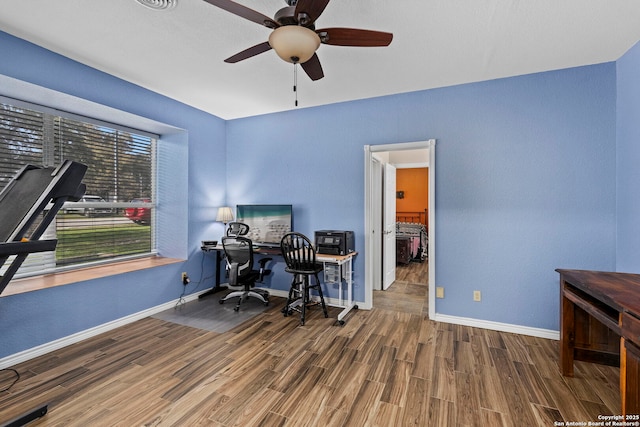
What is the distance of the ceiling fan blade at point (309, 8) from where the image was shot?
1.43 meters

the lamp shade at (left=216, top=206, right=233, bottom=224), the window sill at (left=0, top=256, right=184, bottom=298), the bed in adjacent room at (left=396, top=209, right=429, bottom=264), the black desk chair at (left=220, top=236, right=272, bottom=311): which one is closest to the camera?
the window sill at (left=0, top=256, right=184, bottom=298)

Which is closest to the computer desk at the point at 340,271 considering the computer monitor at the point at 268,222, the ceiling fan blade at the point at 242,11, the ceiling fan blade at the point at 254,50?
the computer monitor at the point at 268,222

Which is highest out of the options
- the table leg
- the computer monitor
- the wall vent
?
the wall vent

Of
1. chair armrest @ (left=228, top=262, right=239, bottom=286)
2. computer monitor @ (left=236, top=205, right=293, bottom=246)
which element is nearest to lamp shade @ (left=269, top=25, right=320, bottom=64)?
computer monitor @ (left=236, top=205, right=293, bottom=246)

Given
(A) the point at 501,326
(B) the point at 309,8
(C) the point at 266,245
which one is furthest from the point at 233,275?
(A) the point at 501,326

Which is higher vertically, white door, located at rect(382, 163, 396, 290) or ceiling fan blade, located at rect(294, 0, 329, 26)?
ceiling fan blade, located at rect(294, 0, 329, 26)

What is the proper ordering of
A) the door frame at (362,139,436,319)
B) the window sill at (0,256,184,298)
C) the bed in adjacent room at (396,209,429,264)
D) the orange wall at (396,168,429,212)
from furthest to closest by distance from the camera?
the orange wall at (396,168,429,212) < the bed in adjacent room at (396,209,429,264) < the door frame at (362,139,436,319) < the window sill at (0,256,184,298)

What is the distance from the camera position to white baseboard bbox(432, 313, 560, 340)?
2800mm

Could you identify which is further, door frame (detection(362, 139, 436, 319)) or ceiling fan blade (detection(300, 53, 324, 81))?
door frame (detection(362, 139, 436, 319))

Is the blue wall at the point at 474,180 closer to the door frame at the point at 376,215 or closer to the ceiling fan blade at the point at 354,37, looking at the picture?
the door frame at the point at 376,215

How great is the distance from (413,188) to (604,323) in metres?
7.24

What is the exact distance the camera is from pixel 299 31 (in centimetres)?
154

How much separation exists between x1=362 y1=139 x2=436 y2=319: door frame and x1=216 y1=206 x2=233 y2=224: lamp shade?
2057 mm

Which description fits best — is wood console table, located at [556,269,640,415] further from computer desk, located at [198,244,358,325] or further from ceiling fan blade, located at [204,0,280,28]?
ceiling fan blade, located at [204,0,280,28]
